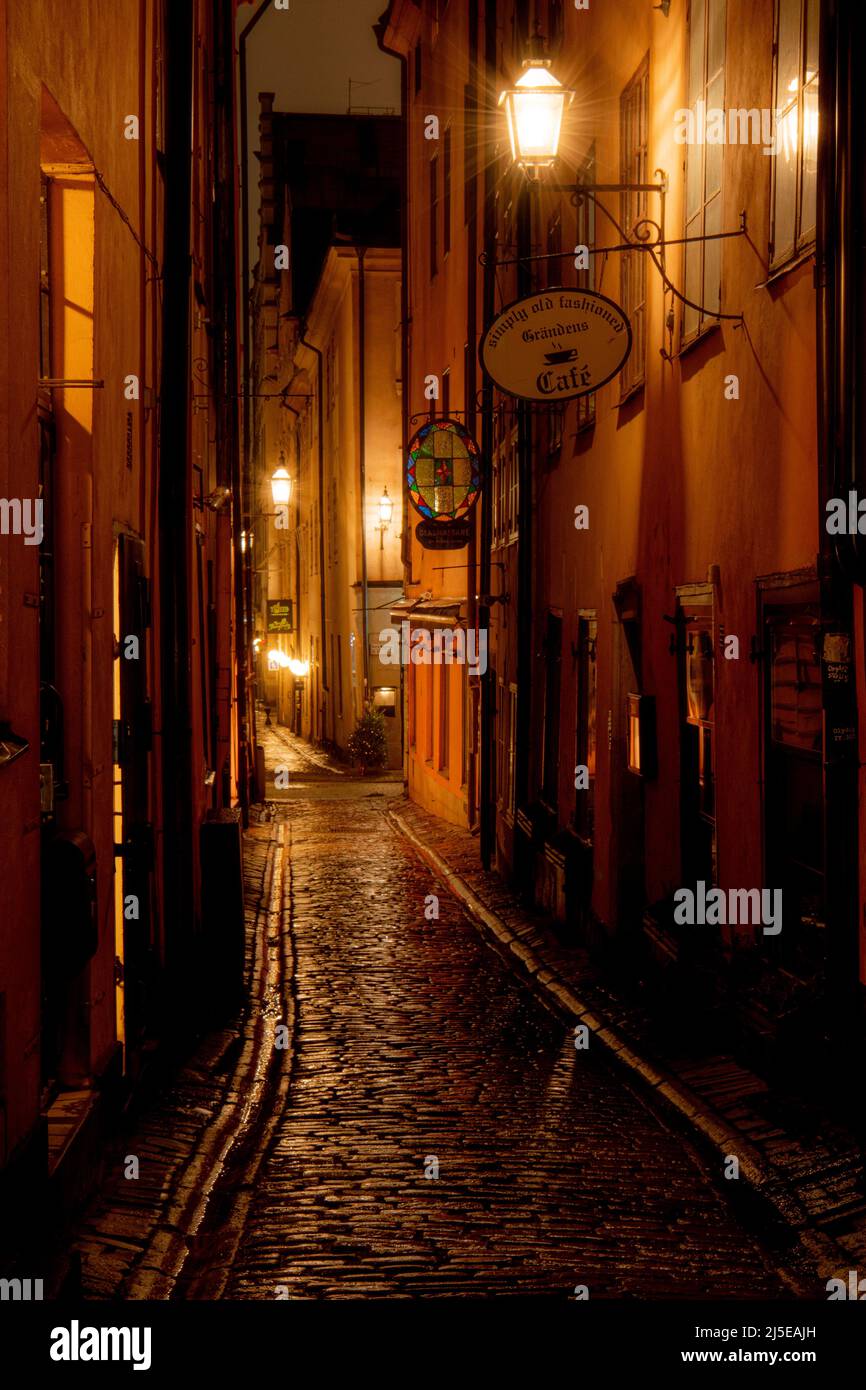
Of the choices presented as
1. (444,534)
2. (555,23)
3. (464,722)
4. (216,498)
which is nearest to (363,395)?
(464,722)

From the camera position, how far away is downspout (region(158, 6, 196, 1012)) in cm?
980

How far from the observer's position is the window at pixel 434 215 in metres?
25.6

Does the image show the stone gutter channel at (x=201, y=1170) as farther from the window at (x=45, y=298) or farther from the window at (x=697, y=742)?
the window at (x=45, y=298)

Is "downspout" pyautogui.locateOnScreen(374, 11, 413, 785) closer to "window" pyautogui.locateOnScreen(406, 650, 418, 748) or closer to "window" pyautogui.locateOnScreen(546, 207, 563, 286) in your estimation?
"window" pyautogui.locateOnScreen(406, 650, 418, 748)

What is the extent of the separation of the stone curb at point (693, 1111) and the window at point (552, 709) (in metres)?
1.95

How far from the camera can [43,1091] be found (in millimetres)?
Answer: 6613

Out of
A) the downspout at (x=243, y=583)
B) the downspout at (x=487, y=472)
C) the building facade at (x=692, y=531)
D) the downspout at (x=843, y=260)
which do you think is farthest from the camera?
the downspout at (x=243, y=583)

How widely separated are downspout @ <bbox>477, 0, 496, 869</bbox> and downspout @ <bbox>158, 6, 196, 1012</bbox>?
23.9 feet

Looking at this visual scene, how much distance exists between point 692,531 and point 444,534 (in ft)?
32.2

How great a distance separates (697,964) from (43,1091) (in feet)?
14.4

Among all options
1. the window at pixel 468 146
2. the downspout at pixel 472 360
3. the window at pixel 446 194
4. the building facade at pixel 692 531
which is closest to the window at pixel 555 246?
the building facade at pixel 692 531

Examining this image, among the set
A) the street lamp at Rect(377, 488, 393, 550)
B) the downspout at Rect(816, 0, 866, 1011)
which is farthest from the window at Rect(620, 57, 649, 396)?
the street lamp at Rect(377, 488, 393, 550)

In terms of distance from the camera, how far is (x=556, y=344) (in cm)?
1009
